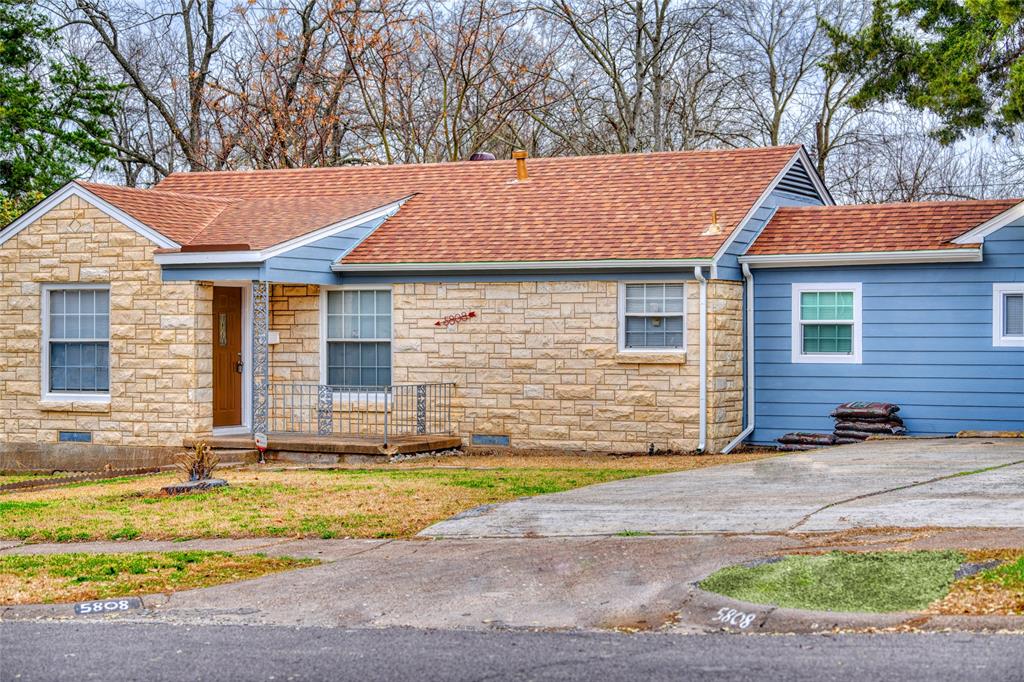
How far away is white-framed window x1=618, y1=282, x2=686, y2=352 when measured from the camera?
19.0m

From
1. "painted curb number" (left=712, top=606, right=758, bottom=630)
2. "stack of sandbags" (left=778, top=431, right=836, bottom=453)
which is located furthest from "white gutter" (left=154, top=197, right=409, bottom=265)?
"painted curb number" (left=712, top=606, right=758, bottom=630)

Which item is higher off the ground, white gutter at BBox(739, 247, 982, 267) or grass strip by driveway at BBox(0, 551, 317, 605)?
white gutter at BBox(739, 247, 982, 267)

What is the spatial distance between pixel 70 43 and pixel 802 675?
118 feet

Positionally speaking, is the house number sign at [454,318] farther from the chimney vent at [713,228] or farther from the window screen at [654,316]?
the chimney vent at [713,228]

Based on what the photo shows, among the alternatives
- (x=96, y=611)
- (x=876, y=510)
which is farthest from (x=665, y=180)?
(x=96, y=611)

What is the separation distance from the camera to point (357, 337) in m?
20.6

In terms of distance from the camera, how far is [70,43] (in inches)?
1518

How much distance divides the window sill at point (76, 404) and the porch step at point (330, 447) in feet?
4.99

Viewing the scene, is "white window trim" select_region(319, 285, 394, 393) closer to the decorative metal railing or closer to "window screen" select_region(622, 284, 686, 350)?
the decorative metal railing

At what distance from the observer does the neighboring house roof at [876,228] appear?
19.0 meters

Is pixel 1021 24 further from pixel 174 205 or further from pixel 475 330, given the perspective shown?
pixel 174 205

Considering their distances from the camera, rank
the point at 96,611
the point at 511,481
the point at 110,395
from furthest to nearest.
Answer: the point at 110,395, the point at 511,481, the point at 96,611

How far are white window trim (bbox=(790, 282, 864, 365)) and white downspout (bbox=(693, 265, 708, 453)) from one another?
1.71 meters

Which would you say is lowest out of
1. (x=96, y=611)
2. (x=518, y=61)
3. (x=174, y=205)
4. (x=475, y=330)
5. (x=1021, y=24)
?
(x=96, y=611)
